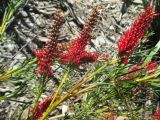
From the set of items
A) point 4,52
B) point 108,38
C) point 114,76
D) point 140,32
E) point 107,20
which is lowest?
point 114,76

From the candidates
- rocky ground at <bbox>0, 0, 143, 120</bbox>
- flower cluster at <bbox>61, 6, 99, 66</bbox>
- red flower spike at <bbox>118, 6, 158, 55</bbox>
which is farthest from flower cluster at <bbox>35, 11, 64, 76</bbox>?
rocky ground at <bbox>0, 0, 143, 120</bbox>

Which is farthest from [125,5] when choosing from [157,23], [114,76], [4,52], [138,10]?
[114,76]

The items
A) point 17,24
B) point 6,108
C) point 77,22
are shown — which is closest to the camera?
point 6,108

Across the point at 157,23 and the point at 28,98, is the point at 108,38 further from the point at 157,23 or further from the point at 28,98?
the point at 28,98

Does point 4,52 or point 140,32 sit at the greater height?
point 4,52

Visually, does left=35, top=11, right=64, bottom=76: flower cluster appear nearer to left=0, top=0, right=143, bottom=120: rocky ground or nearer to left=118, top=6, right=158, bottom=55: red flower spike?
left=118, top=6, right=158, bottom=55: red flower spike

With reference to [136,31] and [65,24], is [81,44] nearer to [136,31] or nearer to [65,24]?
[136,31]

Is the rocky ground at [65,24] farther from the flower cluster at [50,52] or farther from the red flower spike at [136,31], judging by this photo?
the red flower spike at [136,31]

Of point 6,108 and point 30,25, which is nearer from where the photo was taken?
point 6,108
